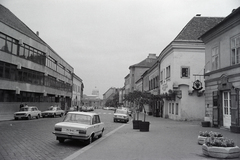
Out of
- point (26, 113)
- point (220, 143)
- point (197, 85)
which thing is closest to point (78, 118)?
point (220, 143)

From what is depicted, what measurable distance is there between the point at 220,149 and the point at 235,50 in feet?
35.7

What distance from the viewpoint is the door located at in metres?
18.4

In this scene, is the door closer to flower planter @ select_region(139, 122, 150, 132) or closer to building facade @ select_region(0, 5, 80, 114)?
flower planter @ select_region(139, 122, 150, 132)

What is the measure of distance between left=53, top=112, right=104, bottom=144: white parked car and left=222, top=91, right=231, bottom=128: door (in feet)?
34.1

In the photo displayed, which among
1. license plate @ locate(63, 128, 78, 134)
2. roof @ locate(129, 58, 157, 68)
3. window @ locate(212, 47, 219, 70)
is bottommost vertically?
license plate @ locate(63, 128, 78, 134)

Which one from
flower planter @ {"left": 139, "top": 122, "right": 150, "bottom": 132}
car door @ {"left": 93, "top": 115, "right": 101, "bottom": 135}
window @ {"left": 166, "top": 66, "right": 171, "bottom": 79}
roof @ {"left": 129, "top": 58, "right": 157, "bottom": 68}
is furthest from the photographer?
roof @ {"left": 129, "top": 58, "right": 157, "bottom": 68}

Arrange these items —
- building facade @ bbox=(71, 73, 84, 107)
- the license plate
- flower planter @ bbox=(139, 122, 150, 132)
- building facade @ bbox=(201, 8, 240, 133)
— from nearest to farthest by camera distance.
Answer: the license plate → building facade @ bbox=(201, 8, 240, 133) → flower planter @ bbox=(139, 122, 150, 132) → building facade @ bbox=(71, 73, 84, 107)

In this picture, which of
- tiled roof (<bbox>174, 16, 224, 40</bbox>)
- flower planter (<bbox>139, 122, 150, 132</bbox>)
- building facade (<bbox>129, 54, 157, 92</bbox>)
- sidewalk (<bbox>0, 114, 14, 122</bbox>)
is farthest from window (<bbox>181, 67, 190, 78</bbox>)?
building facade (<bbox>129, 54, 157, 92</bbox>)

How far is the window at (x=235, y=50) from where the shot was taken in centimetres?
1709

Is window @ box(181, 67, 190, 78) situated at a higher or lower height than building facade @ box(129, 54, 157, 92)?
lower

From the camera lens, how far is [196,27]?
3341cm

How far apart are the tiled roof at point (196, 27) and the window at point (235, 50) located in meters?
14.6

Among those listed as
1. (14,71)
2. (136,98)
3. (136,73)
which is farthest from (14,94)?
(136,73)

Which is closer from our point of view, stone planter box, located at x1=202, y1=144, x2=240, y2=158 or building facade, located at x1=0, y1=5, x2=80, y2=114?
stone planter box, located at x1=202, y1=144, x2=240, y2=158
